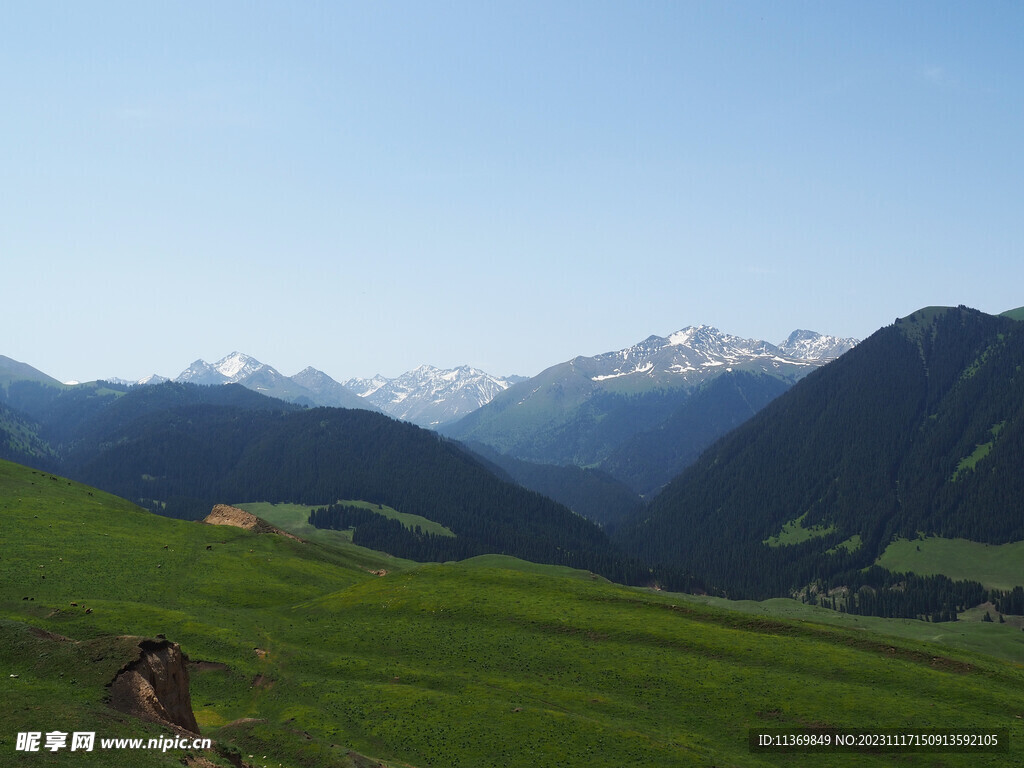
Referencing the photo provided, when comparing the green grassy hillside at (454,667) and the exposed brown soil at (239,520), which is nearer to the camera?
the green grassy hillside at (454,667)

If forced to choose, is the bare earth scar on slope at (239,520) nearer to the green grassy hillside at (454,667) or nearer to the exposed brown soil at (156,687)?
the green grassy hillside at (454,667)

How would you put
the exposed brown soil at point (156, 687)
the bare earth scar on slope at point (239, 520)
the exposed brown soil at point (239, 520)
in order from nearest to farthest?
the exposed brown soil at point (156, 687), the exposed brown soil at point (239, 520), the bare earth scar on slope at point (239, 520)

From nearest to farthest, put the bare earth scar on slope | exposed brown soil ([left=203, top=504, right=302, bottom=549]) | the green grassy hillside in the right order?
the green grassy hillside < exposed brown soil ([left=203, top=504, right=302, bottom=549]) < the bare earth scar on slope

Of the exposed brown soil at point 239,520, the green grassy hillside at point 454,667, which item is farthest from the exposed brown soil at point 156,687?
the exposed brown soil at point 239,520

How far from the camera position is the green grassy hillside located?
5488 centimetres

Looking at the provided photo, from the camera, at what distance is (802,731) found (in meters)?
61.2

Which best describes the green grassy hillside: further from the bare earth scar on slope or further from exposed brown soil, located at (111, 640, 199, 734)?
the bare earth scar on slope

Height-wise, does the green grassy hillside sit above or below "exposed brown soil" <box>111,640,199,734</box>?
below

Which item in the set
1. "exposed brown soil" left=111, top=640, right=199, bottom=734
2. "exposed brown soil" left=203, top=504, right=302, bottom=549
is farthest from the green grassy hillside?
"exposed brown soil" left=203, top=504, right=302, bottom=549

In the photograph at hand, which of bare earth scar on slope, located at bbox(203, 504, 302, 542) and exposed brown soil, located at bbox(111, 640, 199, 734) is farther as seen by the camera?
bare earth scar on slope, located at bbox(203, 504, 302, 542)

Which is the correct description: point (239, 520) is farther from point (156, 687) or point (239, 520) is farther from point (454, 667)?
point (156, 687)

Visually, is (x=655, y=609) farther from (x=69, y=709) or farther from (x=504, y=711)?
(x=69, y=709)

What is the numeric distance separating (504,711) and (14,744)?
3830 centimetres

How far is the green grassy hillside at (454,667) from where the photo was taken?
54.9 metres
